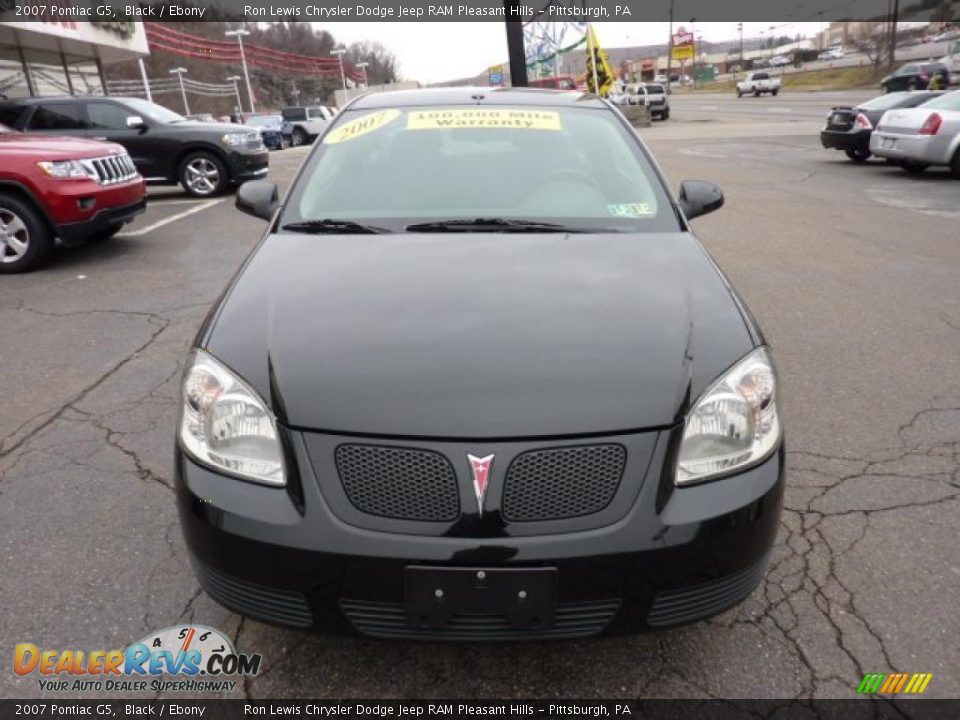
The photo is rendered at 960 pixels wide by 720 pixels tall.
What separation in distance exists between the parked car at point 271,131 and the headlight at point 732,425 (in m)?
26.8

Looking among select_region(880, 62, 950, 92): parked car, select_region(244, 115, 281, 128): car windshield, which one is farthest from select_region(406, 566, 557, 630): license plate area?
select_region(880, 62, 950, 92): parked car

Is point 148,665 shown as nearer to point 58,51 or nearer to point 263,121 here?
point 58,51

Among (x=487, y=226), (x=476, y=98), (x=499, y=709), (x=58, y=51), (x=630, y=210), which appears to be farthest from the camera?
(x=58, y=51)

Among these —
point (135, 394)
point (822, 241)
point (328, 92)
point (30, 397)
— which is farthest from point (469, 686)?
point (328, 92)

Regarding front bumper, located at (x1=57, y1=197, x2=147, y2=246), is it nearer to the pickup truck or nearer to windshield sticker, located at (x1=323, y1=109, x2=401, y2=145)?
windshield sticker, located at (x1=323, y1=109, x2=401, y2=145)

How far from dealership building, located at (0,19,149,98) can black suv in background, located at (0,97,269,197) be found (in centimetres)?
704

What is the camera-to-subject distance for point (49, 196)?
625 centimetres

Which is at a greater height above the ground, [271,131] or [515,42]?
[515,42]

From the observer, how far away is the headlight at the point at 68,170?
245 inches

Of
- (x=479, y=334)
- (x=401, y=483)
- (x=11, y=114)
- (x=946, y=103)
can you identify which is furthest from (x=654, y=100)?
(x=401, y=483)

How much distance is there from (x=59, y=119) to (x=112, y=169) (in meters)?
5.02

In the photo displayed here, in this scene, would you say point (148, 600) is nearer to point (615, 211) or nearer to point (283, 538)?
point (283, 538)

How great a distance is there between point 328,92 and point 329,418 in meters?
103

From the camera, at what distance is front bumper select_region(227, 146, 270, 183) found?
433 inches
